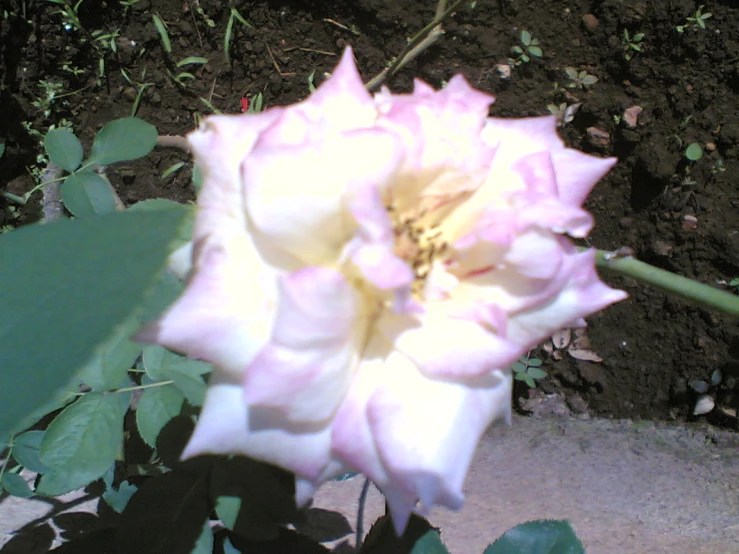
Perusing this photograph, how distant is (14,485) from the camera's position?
990 millimetres

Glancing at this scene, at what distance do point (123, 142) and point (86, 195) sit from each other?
0.11 m

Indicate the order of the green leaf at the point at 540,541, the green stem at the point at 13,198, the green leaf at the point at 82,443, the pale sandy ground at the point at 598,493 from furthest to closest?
the green stem at the point at 13,198 → the pale sandy ground at the point at 598,493 → the green leaf at the point at 540,541 → the green leaf at the point at 82,443

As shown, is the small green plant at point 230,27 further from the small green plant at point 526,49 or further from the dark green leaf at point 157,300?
the dark green leaf at point 157,300

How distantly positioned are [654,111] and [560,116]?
28cm

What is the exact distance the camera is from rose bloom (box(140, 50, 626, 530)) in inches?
18.5

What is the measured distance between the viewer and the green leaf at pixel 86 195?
0.97 m

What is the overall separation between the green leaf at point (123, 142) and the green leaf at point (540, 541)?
34.1 inches

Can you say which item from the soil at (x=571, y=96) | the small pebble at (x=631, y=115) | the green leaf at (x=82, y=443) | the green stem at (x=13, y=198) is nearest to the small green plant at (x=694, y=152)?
the soil at (x=571, y=96)

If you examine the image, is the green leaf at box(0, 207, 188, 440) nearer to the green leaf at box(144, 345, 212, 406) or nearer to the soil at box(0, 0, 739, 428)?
the green leaf at box(144, 345, 212, 406)

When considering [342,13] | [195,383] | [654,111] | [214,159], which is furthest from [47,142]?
[654,111]

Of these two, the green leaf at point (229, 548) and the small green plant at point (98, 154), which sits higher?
the small green plant at point (98, 154)

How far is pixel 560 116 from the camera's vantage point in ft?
5.81

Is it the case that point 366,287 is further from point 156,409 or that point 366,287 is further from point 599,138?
point 599,138

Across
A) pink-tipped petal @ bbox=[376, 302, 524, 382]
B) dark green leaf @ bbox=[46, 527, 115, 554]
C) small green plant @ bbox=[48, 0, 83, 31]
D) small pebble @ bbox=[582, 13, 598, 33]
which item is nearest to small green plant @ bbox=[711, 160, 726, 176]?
small pebble @ bbox=[582, 13, 598, 33]
